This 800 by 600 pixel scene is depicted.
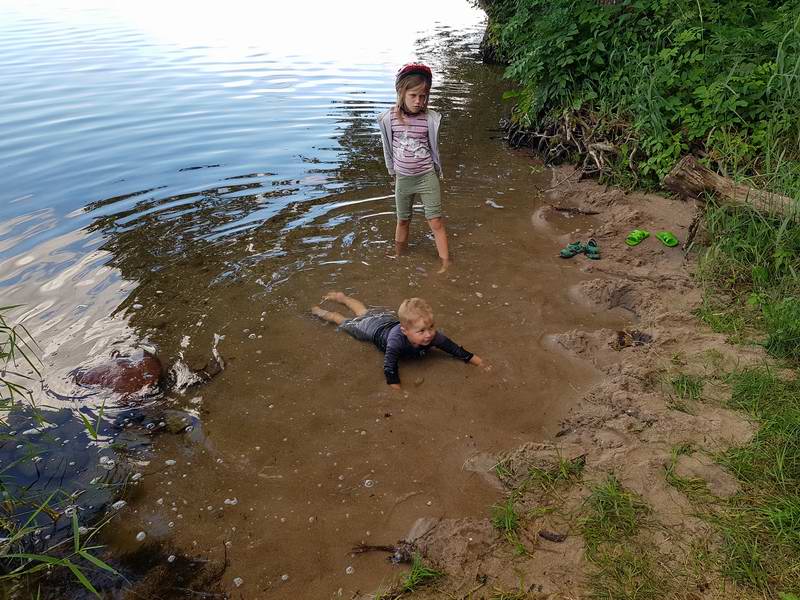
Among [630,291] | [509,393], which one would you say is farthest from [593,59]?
[509,393]

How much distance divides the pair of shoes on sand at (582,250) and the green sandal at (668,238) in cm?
66

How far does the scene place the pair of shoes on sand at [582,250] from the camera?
20.0 feet

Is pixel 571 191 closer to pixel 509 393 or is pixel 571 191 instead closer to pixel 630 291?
pixel 630 291

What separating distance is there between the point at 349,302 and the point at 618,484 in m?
3.08

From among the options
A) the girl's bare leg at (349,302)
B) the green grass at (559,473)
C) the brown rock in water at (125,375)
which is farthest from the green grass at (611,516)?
the brown rock in water at (125,375)

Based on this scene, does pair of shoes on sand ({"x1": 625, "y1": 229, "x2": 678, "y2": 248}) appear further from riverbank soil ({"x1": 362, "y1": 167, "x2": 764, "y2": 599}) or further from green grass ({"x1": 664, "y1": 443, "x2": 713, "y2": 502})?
green grass ({"x1": 664, "y1": 443, "x2": 713, "y2": 502})

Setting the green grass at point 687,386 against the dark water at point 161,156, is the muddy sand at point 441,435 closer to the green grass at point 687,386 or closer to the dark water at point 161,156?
the green grass at point 687,386

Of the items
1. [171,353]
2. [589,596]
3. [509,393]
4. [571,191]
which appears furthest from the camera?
[571,191]

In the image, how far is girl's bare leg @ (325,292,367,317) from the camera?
5.28 metres

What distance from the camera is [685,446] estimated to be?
3238 mm

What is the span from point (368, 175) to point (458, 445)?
19.4 feet

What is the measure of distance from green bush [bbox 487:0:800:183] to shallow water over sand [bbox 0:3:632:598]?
133 centimetres

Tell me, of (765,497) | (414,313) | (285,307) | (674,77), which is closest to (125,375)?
(285,307)

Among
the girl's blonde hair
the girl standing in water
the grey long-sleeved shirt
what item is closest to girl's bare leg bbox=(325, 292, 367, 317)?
the grey long-sleeved shirt
